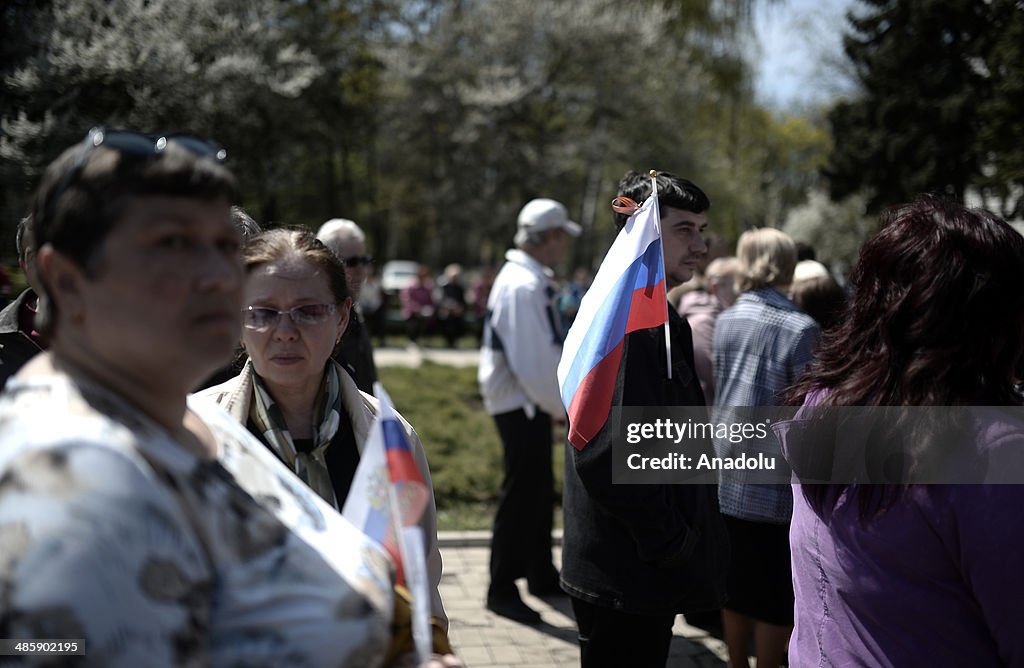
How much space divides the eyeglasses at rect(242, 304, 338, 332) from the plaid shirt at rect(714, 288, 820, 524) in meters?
2.15

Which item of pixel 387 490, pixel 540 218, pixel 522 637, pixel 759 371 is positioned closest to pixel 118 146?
pixel 387 490

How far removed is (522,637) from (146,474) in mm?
4131

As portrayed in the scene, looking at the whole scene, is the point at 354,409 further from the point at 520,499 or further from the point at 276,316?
the point at 520,499

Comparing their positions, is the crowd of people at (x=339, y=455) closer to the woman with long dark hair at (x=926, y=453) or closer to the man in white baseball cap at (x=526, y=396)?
the woman with long dark hair at (x=926, y=453)

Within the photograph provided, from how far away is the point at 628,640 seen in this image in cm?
316

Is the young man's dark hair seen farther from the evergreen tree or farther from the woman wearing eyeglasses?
the evergreen tree

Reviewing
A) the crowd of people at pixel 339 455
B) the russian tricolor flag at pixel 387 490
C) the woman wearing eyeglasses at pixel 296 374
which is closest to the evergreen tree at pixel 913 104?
the crowd of people at pixel 339 455

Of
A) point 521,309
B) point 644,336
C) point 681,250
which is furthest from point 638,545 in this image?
point 521,309

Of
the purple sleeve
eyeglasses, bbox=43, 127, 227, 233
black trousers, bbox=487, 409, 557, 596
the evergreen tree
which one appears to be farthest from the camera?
the evergreen tree

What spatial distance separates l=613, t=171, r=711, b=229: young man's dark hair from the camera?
3488 millimetres

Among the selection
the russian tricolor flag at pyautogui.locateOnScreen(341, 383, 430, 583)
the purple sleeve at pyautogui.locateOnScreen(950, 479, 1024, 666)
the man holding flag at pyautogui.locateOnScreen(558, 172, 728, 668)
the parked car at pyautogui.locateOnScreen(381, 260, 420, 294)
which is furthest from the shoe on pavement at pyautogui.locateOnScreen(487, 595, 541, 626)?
the parked car at pyautogui.locateOnScreen(381, 260, 420, 294)

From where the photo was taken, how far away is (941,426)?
1890 mm

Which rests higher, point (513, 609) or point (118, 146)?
point (118, 146)

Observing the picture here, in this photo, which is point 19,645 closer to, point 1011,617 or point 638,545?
point 1011,617
